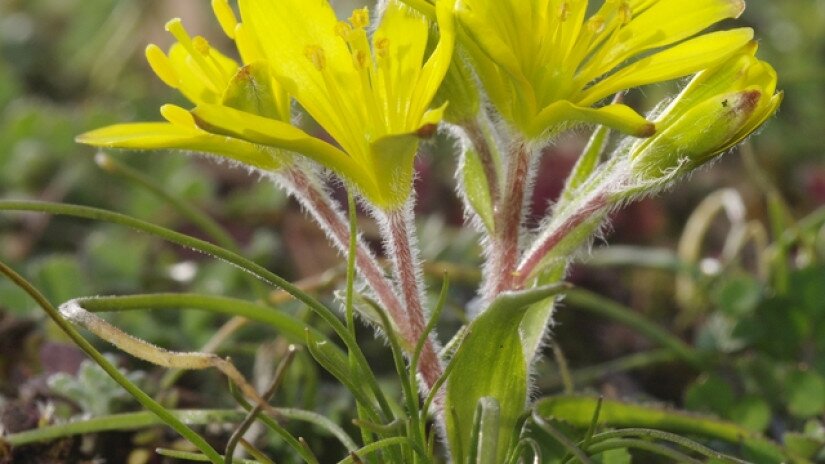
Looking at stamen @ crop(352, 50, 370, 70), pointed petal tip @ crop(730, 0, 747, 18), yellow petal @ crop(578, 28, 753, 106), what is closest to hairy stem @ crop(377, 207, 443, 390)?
stamen @ crop(352, 50, 370, 70)

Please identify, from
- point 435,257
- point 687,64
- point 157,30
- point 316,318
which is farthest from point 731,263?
point 157,30

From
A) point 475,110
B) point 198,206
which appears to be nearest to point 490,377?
point 475,110

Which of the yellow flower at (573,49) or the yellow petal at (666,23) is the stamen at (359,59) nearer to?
the yellow flower at (573,49)

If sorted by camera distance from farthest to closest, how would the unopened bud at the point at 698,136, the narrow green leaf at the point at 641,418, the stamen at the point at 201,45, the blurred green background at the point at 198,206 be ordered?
the blurred green background at the point at 198,206 < the narrow green leaf at the point at 641,418 < the stamen at the point at 201,45 < the unopened bud at the point at 698,136

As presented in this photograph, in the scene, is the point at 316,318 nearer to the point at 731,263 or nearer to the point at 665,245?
the point at 731,263

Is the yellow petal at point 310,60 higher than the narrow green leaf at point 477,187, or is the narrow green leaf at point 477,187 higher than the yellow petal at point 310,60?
the yellow petal at point 310,60

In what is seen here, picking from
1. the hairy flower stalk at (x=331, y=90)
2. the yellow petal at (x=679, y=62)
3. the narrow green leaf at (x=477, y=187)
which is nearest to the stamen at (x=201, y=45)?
the hairy flower stalk at (x=331, y=90)

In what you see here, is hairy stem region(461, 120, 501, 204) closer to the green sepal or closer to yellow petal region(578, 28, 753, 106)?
yellow petal region(578, 28, 753, 106)

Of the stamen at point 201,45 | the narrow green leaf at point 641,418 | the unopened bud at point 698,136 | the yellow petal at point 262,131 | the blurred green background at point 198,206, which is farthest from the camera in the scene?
the blurred green background at point 198,206
